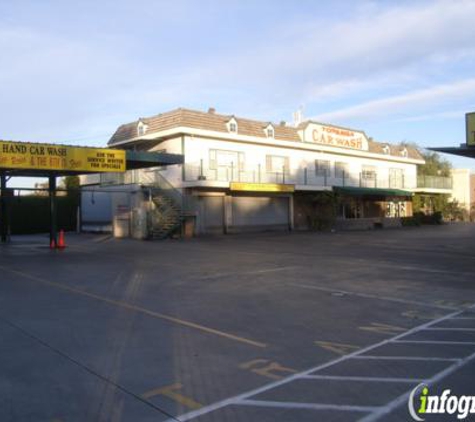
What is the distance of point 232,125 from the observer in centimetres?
3512

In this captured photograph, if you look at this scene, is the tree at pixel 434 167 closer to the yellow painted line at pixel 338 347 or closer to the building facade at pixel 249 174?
the building facade at pixel 249 174

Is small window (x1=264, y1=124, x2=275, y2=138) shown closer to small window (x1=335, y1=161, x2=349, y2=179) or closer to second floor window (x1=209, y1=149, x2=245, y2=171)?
second floor window (x1=209, y1=149, x2=245, y2=171)

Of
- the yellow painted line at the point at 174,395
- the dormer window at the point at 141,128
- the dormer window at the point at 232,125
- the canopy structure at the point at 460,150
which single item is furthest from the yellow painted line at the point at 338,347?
the dormer window at the point at 141,128

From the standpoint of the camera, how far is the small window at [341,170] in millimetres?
43469

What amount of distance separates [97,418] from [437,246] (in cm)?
2184

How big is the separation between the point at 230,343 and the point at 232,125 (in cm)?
2892

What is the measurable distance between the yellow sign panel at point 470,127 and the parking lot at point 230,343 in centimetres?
582

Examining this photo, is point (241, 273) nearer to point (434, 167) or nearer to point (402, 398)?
point (402, 398)

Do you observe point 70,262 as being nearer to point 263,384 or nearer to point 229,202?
point 263,384

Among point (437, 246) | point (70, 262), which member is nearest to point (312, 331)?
point (70, 262)

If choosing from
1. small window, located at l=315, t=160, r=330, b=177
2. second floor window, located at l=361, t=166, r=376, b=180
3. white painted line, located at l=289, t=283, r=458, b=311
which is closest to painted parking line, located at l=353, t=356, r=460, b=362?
white painted line, located at l=289, t=283, r=458, b=311

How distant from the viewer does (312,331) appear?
7.89 metres

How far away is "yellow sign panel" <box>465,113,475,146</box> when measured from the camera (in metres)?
18.2

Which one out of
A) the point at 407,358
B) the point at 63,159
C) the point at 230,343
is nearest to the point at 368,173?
the point at 63,159
